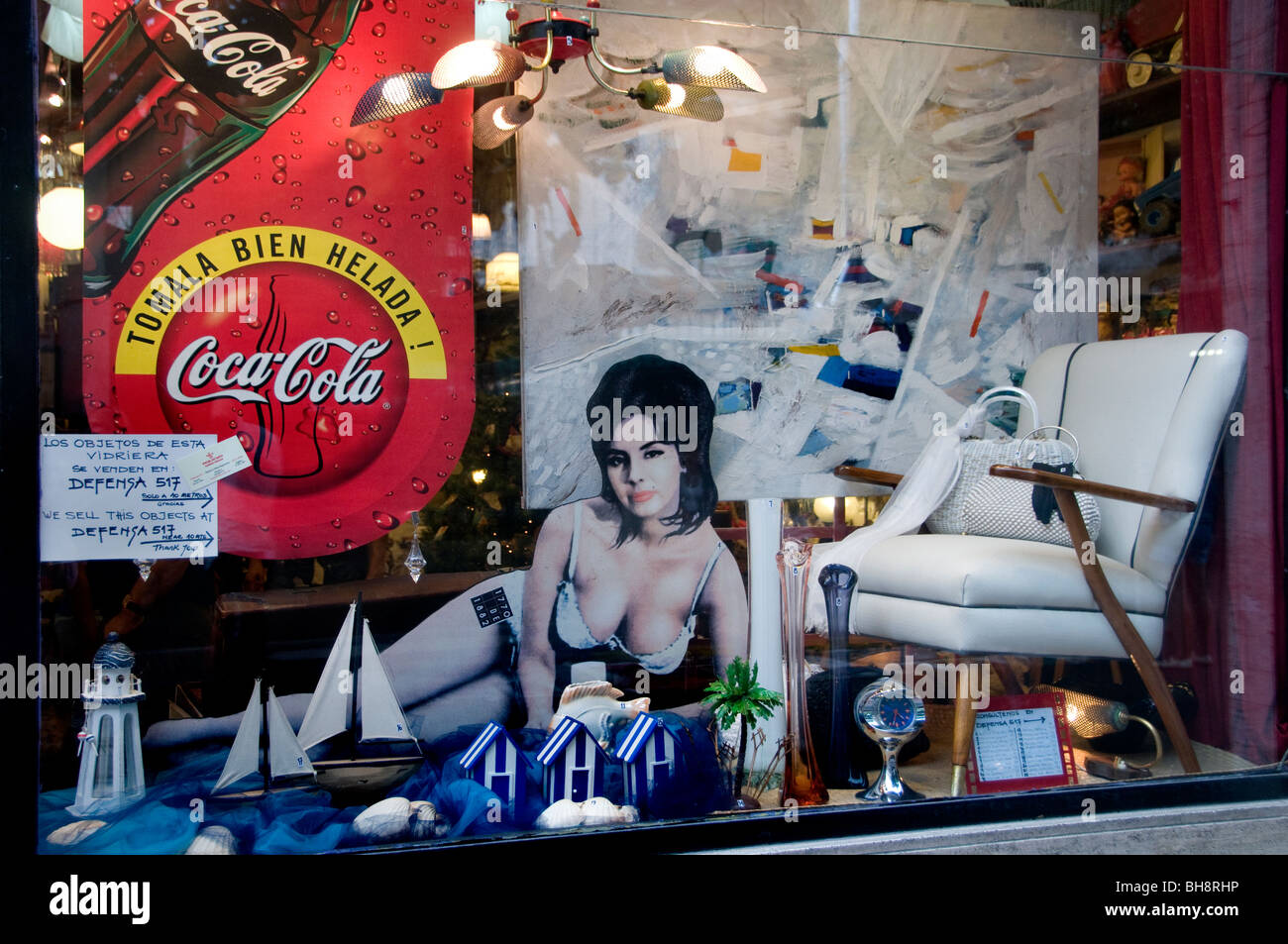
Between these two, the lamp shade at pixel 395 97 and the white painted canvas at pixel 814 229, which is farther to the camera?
the white painted canvas at pixel 814 229

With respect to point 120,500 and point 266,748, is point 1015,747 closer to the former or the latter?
point 266,748

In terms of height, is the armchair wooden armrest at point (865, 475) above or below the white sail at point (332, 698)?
above

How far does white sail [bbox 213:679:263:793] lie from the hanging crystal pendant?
1.68 ft

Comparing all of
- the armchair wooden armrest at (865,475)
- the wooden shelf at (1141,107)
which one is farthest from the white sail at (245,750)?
the wooden shelf at (1141,107)

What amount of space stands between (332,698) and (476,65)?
71.3 inches

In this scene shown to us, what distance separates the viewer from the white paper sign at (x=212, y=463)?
2.62 m

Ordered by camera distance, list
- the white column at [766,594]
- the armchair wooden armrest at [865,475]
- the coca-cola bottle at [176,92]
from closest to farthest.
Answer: the coca-cola bottle at [176,92] < the white column at [766,594] < the armchair wooden armrest at [865,475]

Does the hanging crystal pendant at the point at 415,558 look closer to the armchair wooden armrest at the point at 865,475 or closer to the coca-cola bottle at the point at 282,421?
the coca-cola bottle at the point at 282,421

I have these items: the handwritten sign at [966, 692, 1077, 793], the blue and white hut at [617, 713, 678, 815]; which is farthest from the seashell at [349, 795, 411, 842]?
the handwritten sign at [966, 692, 1077, 793]

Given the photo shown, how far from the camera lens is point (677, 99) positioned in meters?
3.12

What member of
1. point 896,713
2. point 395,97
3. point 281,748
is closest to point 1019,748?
point 896,713

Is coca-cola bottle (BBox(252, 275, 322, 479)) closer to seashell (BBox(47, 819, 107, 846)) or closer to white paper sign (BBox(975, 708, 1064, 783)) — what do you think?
seashell (BBox(47, 819, 107, 846))

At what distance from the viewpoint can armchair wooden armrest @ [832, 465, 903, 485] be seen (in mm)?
3551

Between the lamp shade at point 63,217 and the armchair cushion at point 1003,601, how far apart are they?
250cm
